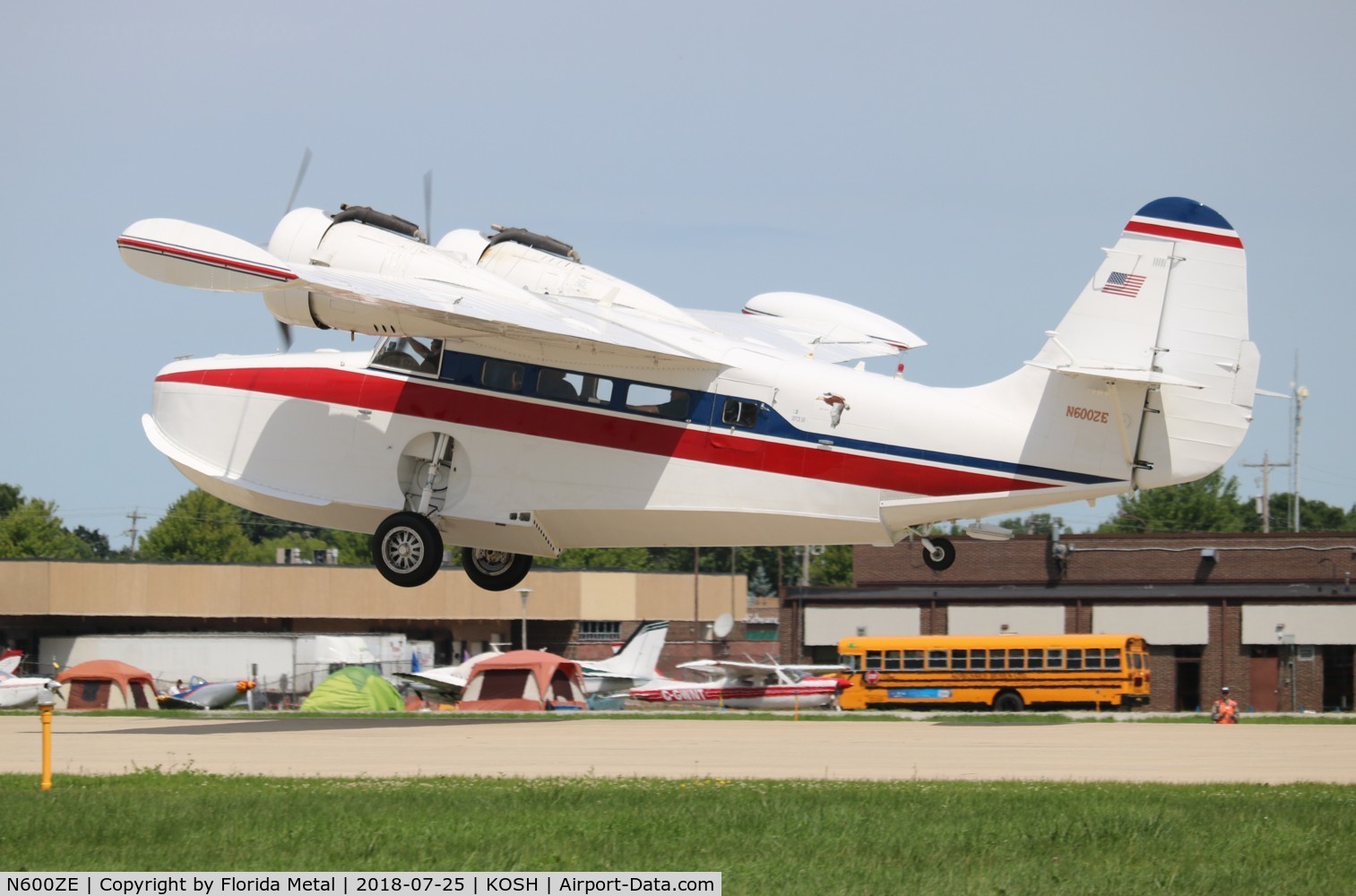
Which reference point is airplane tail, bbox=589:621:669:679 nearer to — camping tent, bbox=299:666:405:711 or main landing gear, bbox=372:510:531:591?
camping tent, bbox=299:666:405:711

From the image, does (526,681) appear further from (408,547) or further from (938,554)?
(938,554)

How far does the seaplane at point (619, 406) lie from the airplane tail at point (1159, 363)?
0.09ft

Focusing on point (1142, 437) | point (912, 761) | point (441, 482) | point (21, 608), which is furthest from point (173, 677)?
point (1142, 437)

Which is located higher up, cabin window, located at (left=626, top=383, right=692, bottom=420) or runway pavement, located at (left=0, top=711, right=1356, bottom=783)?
cabin window, located at (left=626, top=383, right=692, bottom=420)

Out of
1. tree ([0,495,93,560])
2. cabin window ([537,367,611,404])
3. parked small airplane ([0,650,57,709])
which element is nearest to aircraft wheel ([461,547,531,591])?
cabin window ([537,367,611,404])

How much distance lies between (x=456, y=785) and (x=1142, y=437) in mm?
9780

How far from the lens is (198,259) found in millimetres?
19344

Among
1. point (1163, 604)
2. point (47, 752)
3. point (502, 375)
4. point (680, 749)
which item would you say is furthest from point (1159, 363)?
point (1163, 604)

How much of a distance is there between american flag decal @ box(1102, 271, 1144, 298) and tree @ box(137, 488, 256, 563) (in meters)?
80.7

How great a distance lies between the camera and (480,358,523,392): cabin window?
70.0ft

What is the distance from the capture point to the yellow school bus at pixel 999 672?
43094 millimetres

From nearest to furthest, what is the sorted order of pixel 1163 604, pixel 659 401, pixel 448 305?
pixel 448 305 → pixel 659 401 → pixel 1163 604

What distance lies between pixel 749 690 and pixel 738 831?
98.1 feet

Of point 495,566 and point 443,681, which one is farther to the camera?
point 443,681
